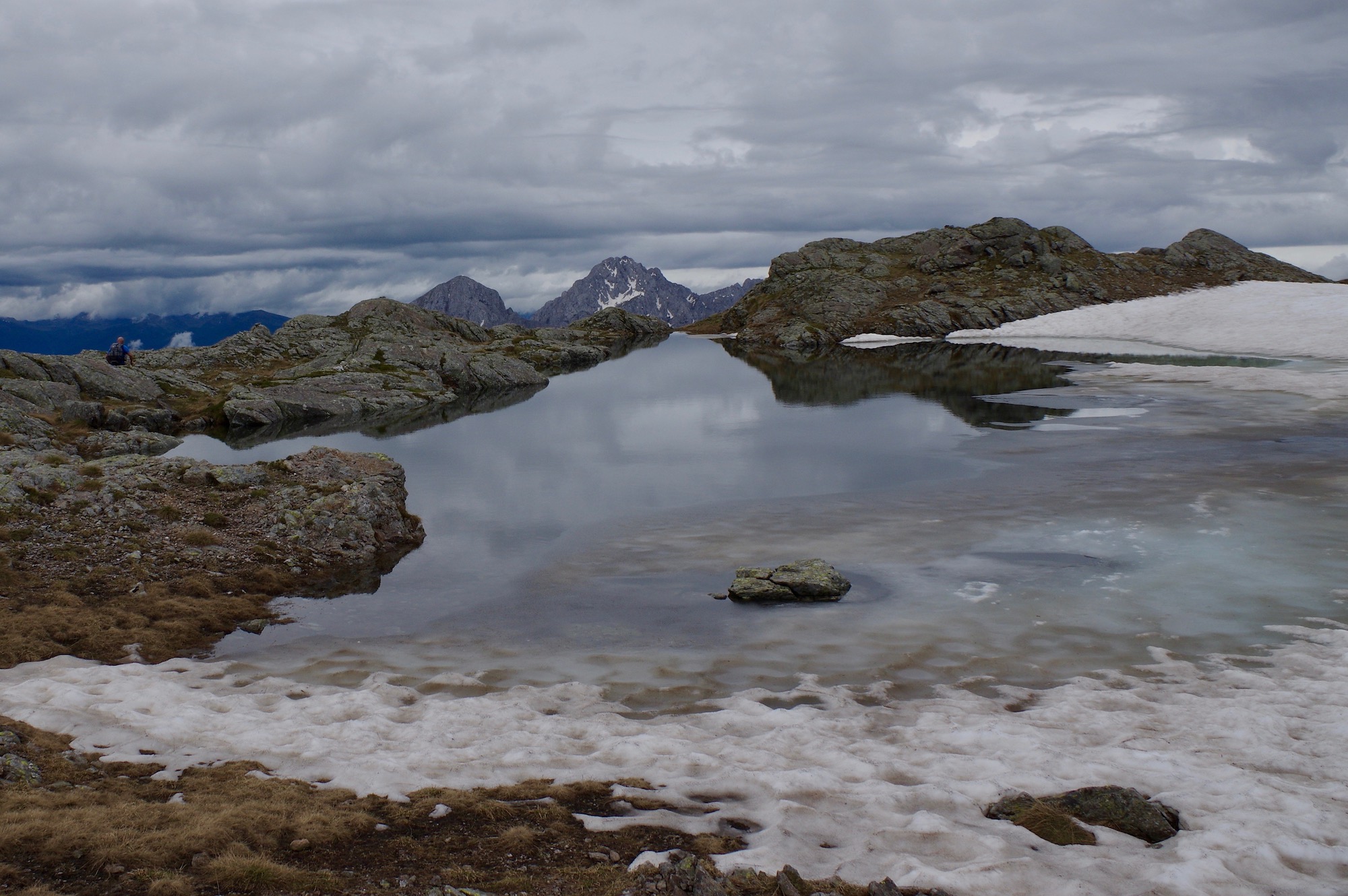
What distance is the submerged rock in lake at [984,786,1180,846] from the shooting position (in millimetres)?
13086

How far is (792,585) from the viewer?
88.4 ft

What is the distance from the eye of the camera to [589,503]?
42.7 metres

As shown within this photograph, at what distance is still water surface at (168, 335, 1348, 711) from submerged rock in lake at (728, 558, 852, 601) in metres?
0.58

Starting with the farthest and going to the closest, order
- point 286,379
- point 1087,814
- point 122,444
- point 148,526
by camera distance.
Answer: point 286,379
point 122,444
point 148,526
point 1087,814

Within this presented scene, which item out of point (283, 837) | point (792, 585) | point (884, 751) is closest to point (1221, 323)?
point (792, 585)

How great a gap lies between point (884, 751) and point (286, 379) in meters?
90.3

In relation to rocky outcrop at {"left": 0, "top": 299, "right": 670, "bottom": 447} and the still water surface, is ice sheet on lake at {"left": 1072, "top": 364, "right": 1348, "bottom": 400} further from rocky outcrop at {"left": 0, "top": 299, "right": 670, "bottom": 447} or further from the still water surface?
rocky outcrop at {"left": 0, "top": 299, "right": 670, "bottom": 447}

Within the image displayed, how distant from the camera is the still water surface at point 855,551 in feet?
72.8

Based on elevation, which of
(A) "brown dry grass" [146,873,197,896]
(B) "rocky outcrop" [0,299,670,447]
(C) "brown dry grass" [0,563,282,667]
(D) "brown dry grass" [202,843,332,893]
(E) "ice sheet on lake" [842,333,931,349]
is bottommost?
(C) "brown dry grass" [0,563,282,667]

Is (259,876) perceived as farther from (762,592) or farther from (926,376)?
(926,376)

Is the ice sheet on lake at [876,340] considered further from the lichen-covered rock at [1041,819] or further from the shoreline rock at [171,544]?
the lichen-covered rock at [1041,819]

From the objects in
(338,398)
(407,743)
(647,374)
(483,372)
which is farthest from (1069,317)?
(407,743)

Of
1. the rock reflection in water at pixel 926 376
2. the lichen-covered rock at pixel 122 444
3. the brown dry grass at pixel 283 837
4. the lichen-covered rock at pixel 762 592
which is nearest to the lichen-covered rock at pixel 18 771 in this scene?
the brown dry grass at pixel 283 837

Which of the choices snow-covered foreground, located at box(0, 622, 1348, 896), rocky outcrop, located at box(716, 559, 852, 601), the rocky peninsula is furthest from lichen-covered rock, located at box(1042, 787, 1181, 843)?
the rocky peninsula
